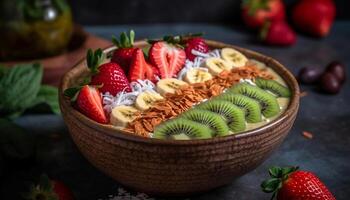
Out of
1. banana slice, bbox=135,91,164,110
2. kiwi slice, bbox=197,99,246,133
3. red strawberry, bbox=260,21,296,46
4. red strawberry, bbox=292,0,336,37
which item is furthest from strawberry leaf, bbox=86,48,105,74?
red strawberry, bbox=292,0,336,37

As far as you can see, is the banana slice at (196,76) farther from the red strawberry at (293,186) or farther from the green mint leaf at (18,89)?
the green mint leaf at (18,89)

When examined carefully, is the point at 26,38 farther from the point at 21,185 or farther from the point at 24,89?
the point at 21,185

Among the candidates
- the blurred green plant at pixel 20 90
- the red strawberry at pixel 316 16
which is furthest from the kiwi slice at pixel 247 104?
the red strawberry at pixel 316 16

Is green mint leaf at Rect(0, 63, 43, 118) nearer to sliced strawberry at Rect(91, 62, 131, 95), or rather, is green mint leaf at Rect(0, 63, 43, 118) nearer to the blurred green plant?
the blurred green plant

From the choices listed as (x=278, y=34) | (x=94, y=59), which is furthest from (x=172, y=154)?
(x=278, y=34)

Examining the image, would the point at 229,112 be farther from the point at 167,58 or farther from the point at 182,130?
the point at 167,58

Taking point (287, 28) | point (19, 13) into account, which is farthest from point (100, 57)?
point (287, 28)
